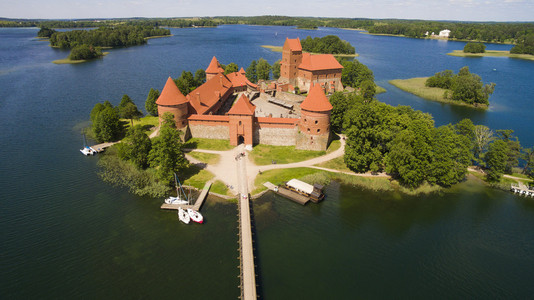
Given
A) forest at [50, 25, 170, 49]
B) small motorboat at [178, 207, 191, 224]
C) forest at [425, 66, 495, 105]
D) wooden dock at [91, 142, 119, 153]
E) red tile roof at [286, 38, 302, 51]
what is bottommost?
small motorboat at [178, 207, 191, 224]

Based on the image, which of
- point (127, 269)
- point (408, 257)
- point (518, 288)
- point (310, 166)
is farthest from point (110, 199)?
point (518, 288)

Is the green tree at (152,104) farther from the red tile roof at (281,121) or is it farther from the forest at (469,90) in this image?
the forest at (469,90)

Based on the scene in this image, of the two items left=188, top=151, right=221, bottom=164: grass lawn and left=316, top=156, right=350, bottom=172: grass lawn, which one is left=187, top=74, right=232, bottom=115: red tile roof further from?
left=316, top=156, right=350, bottom=172: grass lawn

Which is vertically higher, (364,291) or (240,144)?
(240,144)

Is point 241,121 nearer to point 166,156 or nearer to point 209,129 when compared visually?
point 209,129

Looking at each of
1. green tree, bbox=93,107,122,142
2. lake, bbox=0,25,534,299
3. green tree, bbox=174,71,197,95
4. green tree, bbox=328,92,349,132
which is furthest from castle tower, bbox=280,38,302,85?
lake, bbox=0,25,534,299

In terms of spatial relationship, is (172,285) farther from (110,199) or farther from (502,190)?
(502,190)
